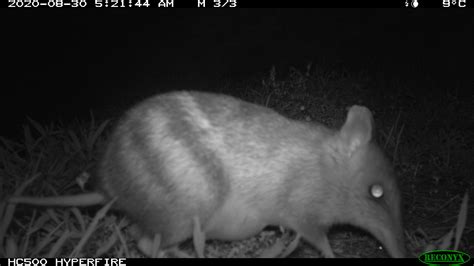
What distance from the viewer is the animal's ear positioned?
277 cm

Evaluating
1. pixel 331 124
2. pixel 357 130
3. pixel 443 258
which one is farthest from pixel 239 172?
pixel 331 124

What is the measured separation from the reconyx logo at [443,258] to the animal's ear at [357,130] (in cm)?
81

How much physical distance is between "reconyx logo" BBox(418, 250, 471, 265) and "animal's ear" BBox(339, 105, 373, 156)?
0.81m

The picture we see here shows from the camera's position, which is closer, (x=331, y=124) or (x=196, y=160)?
(x=196, y=160)

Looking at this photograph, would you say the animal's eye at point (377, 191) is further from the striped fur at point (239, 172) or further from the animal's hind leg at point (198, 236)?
the animal's hind leg at point (198, 236)

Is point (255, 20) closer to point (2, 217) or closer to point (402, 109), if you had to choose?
point (402, 109)

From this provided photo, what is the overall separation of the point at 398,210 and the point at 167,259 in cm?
155

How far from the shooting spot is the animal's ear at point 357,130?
277cm

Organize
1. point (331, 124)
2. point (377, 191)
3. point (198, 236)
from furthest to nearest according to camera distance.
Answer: point (331, 124)
point (377, 191)
point (198, 236)

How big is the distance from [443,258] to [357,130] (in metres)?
0.98

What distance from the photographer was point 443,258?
2.69 meters

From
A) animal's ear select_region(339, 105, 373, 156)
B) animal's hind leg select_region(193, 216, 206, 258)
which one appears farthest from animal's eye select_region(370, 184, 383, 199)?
animal's hind leg select_region(193, 216, 206, 258)

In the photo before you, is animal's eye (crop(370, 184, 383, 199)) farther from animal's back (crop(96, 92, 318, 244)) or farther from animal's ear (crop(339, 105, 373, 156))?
animal's back (crop(96, 92, 318, 244))

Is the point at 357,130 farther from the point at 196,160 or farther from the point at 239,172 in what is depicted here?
the point at 196,160
